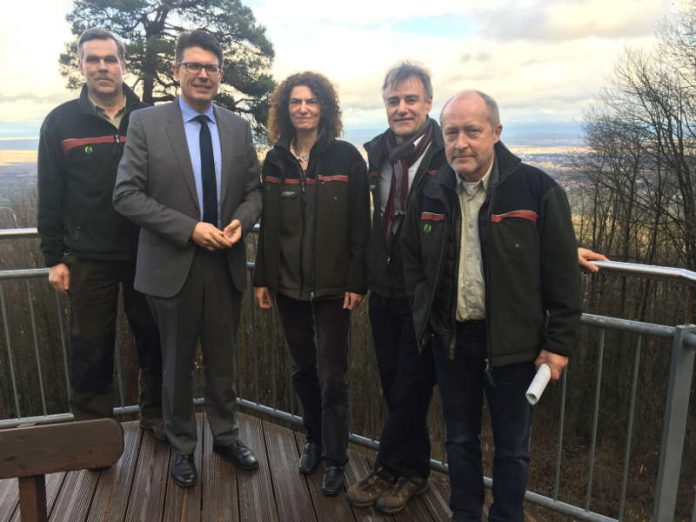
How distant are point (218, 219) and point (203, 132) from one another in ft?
1.28

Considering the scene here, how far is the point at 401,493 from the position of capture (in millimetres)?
2613

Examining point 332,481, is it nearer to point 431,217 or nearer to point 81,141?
point 431,217

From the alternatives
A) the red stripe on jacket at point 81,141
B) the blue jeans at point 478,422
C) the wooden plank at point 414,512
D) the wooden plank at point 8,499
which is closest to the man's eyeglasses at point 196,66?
the red stripe on jacket at point 81,141

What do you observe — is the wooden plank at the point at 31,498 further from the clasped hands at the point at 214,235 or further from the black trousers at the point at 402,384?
the black trousers at the point at 402,384

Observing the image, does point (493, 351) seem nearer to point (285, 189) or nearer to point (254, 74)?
point (285, 189)

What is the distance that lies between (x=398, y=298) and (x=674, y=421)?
3.81ft

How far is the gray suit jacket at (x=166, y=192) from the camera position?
2.43 metres

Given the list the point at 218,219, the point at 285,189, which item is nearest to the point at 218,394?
the point at 218,219

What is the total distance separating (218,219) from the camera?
2590mm

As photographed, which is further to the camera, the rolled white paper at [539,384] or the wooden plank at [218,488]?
the wooden plank at [218,488]

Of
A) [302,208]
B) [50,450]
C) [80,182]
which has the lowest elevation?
[50,450]

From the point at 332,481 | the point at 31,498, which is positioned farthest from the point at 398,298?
the point at 31,498

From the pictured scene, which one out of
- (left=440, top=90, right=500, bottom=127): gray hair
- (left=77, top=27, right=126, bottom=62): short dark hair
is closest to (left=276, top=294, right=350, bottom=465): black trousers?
(left=440, top=90, right=500, bottom=127): gray hair

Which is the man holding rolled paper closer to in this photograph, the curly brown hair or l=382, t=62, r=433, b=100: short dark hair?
l=382, t=62, r=433, b=100: short dark hair
